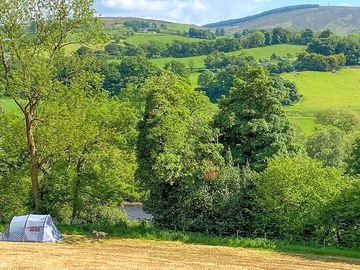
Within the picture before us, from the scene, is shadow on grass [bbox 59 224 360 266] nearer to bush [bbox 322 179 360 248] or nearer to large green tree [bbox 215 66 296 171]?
bush [bbox 322 179 360 248]

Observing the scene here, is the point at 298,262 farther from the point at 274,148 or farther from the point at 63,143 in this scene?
the point at 63,143

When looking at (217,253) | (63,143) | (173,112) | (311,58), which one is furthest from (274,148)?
(311,58)

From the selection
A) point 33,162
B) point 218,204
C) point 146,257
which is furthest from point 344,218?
point 33,162

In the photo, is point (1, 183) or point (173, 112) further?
point (1, 183)

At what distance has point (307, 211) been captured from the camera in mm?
31969

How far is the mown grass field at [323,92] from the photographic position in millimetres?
116088

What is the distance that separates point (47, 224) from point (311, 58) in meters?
138

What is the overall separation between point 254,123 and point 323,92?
106m

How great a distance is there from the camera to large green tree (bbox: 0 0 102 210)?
33344mm

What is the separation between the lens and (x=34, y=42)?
34.4 m

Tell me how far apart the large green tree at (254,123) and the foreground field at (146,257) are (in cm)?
893

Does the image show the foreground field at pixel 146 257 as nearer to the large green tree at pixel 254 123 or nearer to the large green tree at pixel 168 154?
the large green tree at pixel 168 154

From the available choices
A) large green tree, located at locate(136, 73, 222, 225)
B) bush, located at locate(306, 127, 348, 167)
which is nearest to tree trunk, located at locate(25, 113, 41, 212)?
large green tree, located at locate(136, 73, 222, 225)

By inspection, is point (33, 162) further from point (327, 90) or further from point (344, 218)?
point (327, 90)
